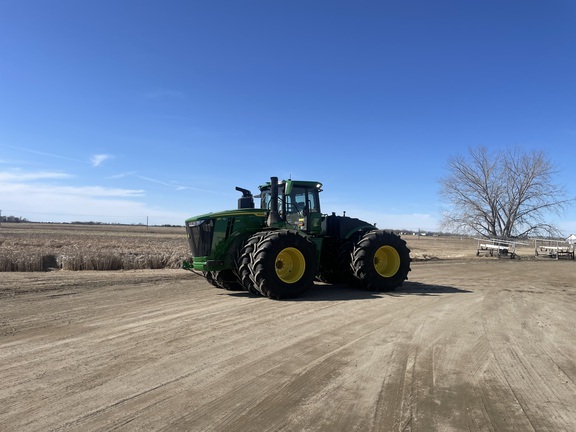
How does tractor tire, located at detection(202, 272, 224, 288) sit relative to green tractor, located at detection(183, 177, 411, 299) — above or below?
below

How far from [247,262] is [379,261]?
13.2ft

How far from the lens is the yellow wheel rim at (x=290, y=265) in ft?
32.9

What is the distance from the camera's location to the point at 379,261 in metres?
11.8

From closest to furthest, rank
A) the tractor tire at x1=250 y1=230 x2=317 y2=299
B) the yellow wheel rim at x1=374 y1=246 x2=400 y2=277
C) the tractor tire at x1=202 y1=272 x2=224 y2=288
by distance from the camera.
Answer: the tractor tire at x1=250 y1=230 x2=317 y2=299 → the tractor tire at x1=202 y1=272 x2=224 y2=288 → the yellow wheel rim at x1=374 y1=246 x2=400 y2=277

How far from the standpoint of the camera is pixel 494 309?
8859mm

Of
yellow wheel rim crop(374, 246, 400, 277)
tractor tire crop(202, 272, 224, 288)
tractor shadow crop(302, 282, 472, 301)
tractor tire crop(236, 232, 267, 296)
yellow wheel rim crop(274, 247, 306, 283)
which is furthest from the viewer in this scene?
yellow wheel rim crop(374, 246, 400, 277)

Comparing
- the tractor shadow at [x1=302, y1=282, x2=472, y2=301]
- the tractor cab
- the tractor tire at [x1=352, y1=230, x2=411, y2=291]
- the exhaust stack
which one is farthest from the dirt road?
the tractor cab

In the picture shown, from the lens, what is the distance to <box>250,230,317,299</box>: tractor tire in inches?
367

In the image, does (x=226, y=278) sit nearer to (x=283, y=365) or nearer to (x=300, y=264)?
(x=300, y=264)

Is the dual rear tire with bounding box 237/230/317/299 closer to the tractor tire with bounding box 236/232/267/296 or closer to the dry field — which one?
the tractor tire with bounding box 236/232/267/296

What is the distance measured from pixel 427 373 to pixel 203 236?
6500 millimetres

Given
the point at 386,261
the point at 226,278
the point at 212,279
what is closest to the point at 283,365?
the point at 226,278

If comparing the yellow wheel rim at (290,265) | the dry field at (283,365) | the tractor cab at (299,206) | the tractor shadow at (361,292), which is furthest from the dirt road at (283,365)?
the tractor cab at (299,206)

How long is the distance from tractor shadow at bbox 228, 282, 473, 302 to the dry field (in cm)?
61
